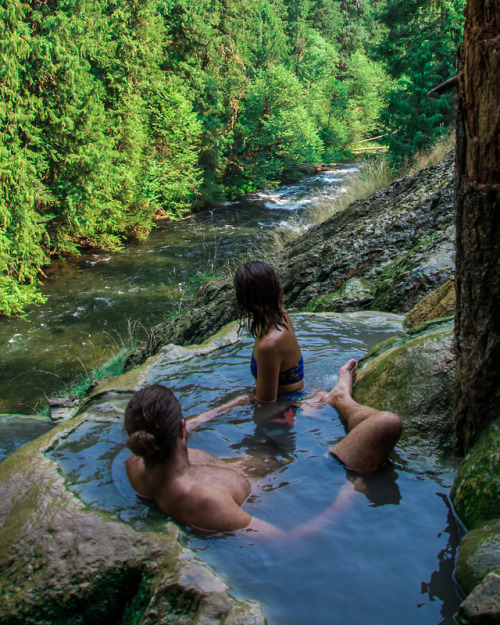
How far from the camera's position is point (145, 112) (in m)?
20.6

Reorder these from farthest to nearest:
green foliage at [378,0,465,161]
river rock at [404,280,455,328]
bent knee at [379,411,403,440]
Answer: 1. green foliage at [378,0,465,161]
2. river rock at [404,280,455,328]
3. bent knee at [379,411,403,440]

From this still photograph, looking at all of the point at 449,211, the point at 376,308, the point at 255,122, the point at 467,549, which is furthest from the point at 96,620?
the point at 255,122

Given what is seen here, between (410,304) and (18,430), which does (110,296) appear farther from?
(410,304)

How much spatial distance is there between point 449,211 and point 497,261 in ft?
17.6

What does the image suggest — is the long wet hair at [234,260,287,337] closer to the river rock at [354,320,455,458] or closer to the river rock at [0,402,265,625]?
the river rock at [354,320,455,458]

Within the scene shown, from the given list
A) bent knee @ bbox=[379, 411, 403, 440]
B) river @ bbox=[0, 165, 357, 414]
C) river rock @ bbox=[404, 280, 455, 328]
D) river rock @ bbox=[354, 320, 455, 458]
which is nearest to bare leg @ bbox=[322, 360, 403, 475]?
bent knee @ bbox=[379, 411, 403, 440]

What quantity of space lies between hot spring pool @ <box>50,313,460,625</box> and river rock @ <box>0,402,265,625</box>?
0.41 ft

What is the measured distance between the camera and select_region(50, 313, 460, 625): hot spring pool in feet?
7.57

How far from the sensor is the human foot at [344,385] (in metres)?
3.85

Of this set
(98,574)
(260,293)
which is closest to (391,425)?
(260,293)

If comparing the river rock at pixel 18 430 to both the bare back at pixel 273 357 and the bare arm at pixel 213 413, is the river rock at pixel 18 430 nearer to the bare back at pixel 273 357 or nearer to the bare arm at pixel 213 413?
the bare arm at pixel 213 413

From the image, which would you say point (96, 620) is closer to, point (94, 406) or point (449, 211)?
point (94, 406)

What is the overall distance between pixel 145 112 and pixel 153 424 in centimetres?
2010

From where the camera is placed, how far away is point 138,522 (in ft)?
8.96
